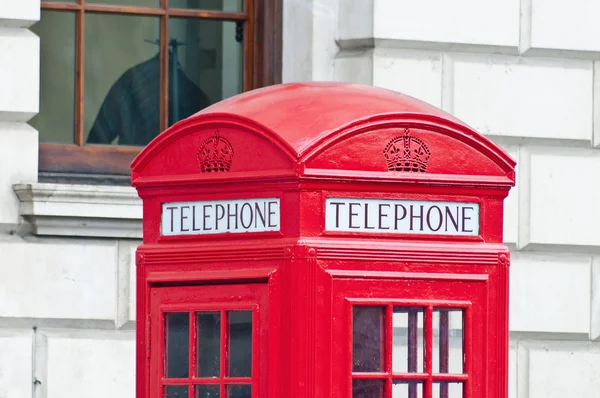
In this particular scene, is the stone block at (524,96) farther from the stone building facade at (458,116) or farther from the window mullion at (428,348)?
the window mullion at (428,348)

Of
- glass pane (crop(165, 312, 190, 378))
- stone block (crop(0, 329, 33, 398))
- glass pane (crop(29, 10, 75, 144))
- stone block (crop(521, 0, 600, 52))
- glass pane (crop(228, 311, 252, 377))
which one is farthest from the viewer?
stone block (crop(521, 0, 600, 52))

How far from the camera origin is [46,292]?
6.46 metres

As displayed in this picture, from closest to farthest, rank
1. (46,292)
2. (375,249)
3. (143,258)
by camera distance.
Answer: (375,249)
(143,258)
(46,292)

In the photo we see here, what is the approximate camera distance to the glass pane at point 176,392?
405 centimetres

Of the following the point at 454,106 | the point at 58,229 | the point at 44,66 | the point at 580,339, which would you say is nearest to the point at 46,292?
the point at 58,229

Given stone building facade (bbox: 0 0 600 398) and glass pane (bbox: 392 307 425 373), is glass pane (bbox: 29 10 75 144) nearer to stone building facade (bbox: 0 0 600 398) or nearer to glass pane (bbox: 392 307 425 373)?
stone building facade (bbox: 0 0 600 398)

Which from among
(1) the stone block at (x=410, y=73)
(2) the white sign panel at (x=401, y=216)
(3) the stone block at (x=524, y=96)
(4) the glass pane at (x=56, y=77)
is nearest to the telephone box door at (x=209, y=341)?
(2) the white sign panel at (x=401, y=216)

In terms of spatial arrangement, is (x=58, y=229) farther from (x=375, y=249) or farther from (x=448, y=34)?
(x=375, y=249)

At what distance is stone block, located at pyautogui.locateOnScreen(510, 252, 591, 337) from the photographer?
23.2 ft

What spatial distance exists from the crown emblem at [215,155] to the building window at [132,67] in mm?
2837

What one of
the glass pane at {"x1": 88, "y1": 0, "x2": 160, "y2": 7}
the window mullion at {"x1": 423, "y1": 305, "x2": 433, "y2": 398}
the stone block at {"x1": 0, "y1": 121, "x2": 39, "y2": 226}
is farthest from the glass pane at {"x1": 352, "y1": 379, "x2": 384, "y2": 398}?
the glass pane at {"x1": 88, "y1": 0, "x2": 160, "y2": 7}

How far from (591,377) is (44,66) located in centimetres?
310

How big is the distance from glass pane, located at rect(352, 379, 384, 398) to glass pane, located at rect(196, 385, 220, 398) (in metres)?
0.39

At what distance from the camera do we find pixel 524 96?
23.5 ft
